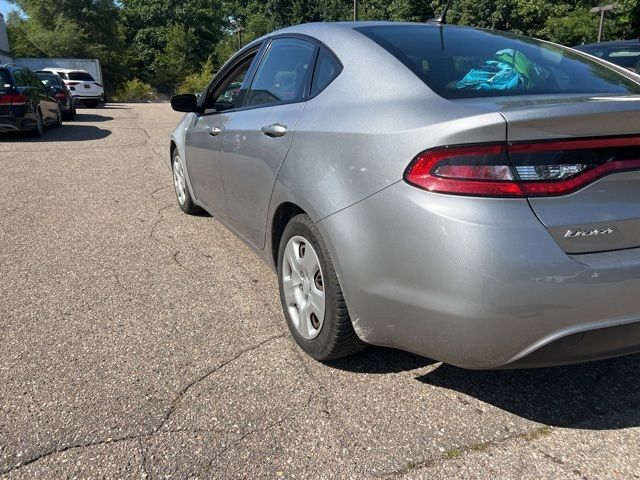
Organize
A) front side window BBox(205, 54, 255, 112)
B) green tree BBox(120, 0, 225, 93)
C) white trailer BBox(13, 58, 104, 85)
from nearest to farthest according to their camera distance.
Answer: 1. front side window BBox(205, 54, 255, 112)
2. white trailer BBox(13, 58, 104, 85)
3. green tree BBox(120, 0, 225, 93)

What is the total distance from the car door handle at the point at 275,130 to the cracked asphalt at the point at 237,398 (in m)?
1.06

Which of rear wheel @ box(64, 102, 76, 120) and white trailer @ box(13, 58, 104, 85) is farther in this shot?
white trailer @ box(13, 58, 104, 85)

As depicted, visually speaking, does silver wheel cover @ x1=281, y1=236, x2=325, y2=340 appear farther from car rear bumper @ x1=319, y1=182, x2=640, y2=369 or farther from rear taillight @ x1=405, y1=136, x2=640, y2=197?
rear taillight @ x1=405, y1=136, x2=640, y2=197

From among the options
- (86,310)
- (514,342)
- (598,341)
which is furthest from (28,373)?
(598,341)

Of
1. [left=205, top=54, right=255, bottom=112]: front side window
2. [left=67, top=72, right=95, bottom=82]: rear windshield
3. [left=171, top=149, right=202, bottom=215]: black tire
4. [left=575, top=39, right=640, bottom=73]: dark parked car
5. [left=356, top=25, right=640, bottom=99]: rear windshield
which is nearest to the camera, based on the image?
[left=356, top=25, right=640, bottom=99]: rear windshield

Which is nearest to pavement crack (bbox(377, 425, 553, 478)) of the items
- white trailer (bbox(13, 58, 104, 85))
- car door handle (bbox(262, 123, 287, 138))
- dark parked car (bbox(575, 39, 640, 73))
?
car door handle (bbox(262, 123, 287, 138))

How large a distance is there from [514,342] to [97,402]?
5.75ft

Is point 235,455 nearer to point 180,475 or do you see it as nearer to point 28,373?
point 180,475

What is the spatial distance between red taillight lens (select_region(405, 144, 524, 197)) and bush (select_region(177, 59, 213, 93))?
47228mm

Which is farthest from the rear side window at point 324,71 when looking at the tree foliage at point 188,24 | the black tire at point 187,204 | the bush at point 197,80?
the bush at point 197,80

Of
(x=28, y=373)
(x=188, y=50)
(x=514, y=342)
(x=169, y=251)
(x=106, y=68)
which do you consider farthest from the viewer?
(x=188, y=50)

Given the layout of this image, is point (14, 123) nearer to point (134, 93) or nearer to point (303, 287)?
point (303, 287)

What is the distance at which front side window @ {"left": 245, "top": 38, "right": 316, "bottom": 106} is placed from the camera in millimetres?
3072

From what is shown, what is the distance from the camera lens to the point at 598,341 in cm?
201
